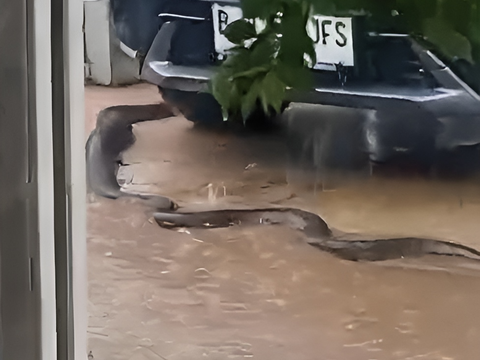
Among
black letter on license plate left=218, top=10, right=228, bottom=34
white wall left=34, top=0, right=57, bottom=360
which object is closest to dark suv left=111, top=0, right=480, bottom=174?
black letter on license plate left=218, top=10, right=228, bottom=34

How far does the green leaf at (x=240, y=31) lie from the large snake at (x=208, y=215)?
118 millimetres

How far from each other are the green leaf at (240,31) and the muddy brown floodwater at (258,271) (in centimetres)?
12

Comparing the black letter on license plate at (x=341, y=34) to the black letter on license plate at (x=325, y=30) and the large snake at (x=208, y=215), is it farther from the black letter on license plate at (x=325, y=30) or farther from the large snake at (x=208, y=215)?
the large snake at (x=208, y=215)

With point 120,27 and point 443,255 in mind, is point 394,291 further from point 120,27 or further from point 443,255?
point 120,27

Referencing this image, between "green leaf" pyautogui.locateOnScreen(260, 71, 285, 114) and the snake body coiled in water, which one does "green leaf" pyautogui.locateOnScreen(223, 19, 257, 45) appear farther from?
the snake body coiled in water

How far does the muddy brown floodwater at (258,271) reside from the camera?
23.5 inches

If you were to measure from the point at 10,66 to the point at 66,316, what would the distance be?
344mm

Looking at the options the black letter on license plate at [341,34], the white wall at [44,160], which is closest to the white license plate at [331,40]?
the black letter on license plate at [341,34]

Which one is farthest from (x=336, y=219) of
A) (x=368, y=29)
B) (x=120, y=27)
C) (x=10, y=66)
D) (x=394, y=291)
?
(x=10, y=66)

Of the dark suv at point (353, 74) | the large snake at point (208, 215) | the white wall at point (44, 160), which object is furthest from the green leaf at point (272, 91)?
the white wall at point (44, 160)

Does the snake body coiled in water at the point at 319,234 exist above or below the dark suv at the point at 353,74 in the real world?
below

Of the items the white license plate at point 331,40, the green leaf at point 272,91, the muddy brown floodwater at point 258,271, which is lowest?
the muddy brown floodwater at point 258,271

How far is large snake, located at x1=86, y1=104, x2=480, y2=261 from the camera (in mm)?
600

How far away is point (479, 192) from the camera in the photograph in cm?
58
